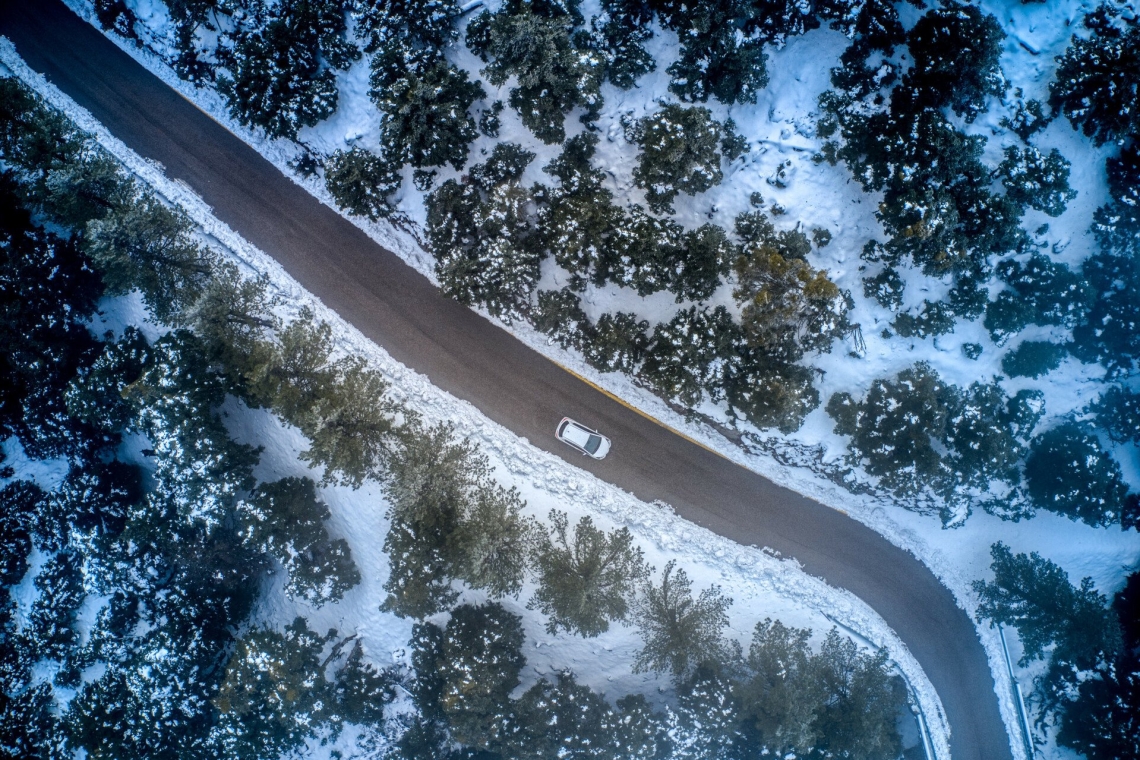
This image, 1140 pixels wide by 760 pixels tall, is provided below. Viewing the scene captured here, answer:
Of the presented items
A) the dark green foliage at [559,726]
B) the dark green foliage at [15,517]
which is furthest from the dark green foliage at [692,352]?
the dark green foliage at [15,517]

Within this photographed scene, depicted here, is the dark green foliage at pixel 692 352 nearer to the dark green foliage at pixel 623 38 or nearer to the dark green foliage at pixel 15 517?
the dark green foliage at pixel 623 38

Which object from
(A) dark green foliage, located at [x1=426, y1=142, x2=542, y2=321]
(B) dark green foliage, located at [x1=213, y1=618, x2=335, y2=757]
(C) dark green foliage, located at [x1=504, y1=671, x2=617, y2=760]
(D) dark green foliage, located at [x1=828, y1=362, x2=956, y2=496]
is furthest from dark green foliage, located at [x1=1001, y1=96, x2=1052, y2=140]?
(B) dark green foliage, located at [x1=213, y1=618, x2=335, y2=757]

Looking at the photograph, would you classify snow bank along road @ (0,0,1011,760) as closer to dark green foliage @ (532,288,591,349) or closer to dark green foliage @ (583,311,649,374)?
dark green foliage @ (532,288,591,349)

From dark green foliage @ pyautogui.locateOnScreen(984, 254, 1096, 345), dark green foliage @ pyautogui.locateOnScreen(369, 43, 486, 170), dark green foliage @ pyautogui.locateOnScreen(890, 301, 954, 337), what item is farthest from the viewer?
dark green foliage @ pyautogui.locateOnScreen(890, 301, 954, 337)

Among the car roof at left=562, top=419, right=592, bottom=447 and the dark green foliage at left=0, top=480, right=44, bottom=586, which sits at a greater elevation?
the car roof at left=562, top=419, right=592, bottom=447

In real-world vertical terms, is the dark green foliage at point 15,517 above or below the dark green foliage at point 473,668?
above

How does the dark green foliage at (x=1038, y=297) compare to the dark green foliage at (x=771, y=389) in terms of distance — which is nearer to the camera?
the dark green foliage at (x=1038, y=297)
